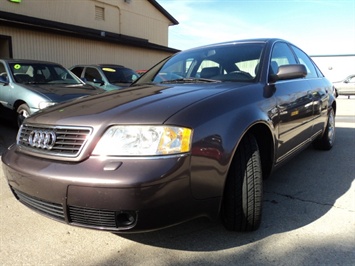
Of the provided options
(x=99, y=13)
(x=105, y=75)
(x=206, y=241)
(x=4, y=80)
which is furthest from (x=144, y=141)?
(x=99, y=13)

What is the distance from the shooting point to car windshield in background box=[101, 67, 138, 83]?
944cm

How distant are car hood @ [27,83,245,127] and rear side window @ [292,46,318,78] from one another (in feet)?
6.43

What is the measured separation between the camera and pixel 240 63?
10.8ft

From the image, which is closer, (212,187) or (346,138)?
(212,187)

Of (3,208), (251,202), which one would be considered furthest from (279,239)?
(3,208)

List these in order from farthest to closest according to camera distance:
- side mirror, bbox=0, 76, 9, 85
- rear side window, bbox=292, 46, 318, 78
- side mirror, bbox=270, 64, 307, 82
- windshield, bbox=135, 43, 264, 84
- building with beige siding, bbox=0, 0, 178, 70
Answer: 1. building with beige siding, bbox=0, 0, 178, 70
2. side mirror, bbox=0, 76, 9, 85
3. rear side window, bbox=292, 46, 318, 78
4. windshield, bbox=135, 43, 264, 84
5. side mirror, bbox=270, 64, 307, 82

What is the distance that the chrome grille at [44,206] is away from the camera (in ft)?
6.90

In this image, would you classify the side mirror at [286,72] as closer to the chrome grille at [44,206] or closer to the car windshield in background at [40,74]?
the chrome grille at [44,206]

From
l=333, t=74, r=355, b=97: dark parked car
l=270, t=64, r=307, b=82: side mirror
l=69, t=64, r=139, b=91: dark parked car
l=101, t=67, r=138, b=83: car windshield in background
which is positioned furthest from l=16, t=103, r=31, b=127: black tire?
l=333, t=74, r=355, b=97: dark parked car

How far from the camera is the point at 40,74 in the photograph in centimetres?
691

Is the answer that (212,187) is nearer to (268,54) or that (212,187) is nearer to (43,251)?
(43,251)

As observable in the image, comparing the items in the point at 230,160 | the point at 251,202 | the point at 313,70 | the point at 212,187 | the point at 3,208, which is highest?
the point at 313,70

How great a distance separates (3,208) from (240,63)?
262 centimetres

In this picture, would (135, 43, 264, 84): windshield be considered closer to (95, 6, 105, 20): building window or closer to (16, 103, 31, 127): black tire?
(16, 103, 31, 127): black tire
